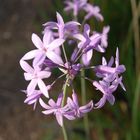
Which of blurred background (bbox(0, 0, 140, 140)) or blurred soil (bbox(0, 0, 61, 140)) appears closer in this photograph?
blurred background (bbox(0, 0, 140, 140))

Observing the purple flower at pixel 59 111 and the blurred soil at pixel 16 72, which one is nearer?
the purple flower at pixel 59 111

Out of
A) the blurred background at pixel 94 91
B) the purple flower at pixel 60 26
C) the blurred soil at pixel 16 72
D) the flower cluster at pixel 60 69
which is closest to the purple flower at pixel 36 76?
the flower cluster at pixel 60 69

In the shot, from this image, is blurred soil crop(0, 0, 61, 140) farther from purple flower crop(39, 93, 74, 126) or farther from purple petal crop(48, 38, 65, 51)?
purple petal crop(48, 38, 65, 51)

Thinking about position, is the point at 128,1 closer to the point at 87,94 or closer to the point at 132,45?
the point at 132,45

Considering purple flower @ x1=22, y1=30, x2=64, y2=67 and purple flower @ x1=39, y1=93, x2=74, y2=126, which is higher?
purple flower @ x1=22, y1=30, x2=64, y2=67

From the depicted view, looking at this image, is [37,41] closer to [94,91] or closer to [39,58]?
[39,58]

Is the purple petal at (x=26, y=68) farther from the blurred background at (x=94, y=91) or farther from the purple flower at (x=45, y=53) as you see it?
the blurred background at (x=94, y=91)

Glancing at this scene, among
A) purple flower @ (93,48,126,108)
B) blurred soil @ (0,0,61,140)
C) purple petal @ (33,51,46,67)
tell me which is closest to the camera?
purple petal @ (33,51,46,67)

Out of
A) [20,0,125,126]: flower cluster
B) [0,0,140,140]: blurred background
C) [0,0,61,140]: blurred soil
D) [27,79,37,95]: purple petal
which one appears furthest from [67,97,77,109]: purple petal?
[0,0,61,140]: blurred soil
